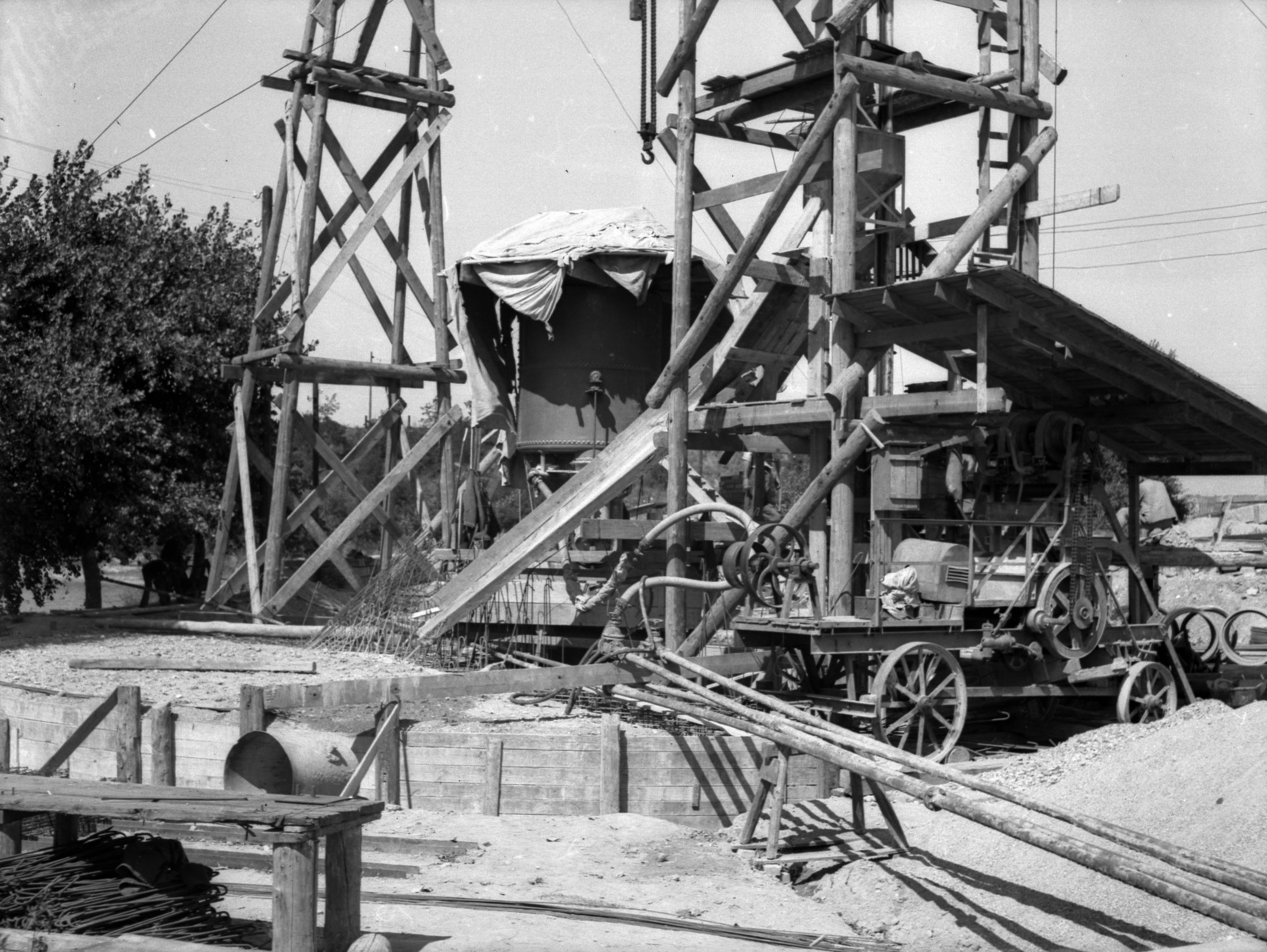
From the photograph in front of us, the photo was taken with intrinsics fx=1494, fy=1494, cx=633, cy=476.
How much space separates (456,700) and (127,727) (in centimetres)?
317

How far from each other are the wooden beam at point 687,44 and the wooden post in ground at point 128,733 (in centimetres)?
821

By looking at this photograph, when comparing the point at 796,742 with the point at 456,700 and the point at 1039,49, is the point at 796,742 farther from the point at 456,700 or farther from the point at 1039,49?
the point at 1039,49

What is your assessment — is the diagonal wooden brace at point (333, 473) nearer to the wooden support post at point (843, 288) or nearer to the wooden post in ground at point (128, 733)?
the wooden post in ground at point (128, 733)

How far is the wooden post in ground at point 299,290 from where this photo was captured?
61.3 feet

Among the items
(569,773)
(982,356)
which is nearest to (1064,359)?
(982,356)

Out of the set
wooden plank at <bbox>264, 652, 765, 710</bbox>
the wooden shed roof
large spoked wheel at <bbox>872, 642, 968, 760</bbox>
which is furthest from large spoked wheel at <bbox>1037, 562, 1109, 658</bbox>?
wooden plank at <bbox>264, 652, 765, 710</bbox>

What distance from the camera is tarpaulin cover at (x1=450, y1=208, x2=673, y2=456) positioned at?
20250 mm

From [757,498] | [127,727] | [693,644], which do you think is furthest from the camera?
[757,498]

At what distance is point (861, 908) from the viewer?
33.6 feet

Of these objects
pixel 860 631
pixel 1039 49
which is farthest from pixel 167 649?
pixel 1039 49

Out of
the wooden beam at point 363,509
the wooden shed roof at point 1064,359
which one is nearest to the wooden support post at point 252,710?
the wooden beam at point 363,509

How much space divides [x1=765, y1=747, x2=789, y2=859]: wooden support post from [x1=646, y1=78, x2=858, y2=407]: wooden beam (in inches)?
201

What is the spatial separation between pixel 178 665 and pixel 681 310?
6444mm

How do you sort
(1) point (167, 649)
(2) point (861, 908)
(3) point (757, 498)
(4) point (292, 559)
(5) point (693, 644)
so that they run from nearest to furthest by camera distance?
(2) point (861, 908), (5) point (693, 644), (1) point (167, 649), (3) point (757, 498), (4) point (292, 559)
